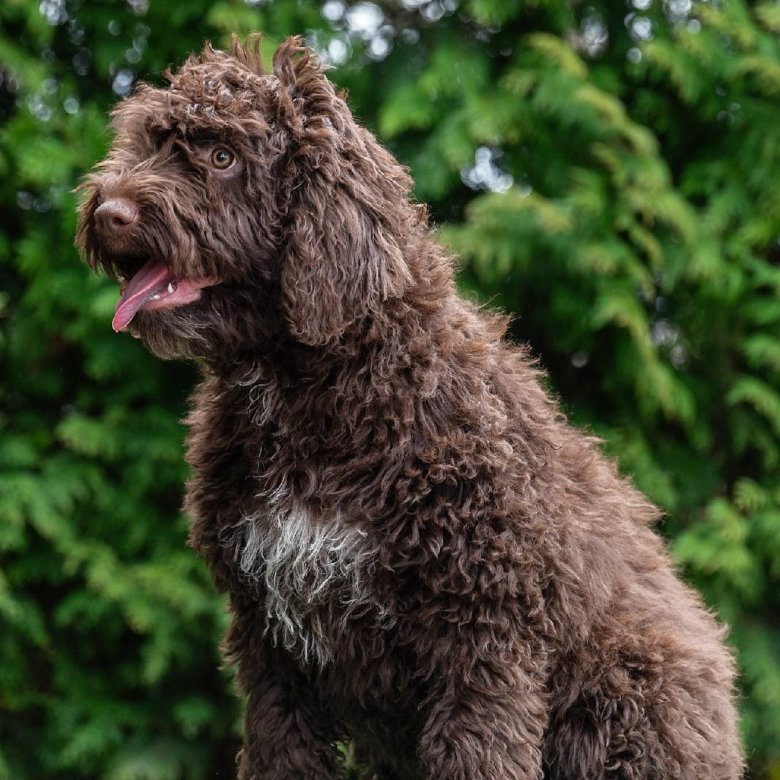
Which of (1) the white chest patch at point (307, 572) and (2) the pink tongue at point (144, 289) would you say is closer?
(2) the pink tongue at point (144, 289)

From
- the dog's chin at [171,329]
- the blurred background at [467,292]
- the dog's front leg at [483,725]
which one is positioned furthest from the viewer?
the blurred background at [467,292]

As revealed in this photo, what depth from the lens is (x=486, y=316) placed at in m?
3.50

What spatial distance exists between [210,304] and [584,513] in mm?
1213

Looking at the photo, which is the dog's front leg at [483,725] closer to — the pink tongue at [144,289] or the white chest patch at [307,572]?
the white chest patch at [307,572]

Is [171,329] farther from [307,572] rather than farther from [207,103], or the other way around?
[307,572]

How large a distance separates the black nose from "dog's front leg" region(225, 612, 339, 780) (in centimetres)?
119

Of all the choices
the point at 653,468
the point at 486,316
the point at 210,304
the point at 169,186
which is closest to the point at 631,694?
the point at 486,316

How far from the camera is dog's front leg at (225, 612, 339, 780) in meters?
3.30

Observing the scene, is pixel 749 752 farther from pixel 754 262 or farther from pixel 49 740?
pixel 49 740

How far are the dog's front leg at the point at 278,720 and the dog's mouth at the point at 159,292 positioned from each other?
980 millimetres

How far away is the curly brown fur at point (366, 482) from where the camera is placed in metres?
2.81

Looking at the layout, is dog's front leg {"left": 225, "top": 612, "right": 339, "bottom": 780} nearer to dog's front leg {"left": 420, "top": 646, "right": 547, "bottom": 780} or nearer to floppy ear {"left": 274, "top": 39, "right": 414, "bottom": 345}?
dog's front leg {"left": 420, "top": 646, "right": 547, "bottom": 780}

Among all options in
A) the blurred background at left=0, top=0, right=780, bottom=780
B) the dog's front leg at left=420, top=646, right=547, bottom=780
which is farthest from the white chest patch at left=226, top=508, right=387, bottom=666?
the blurred background at left=0, top=0, right=780, bottom=780

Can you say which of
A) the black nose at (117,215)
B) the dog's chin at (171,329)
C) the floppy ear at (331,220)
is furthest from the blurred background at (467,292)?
the black nose at (117,215)
